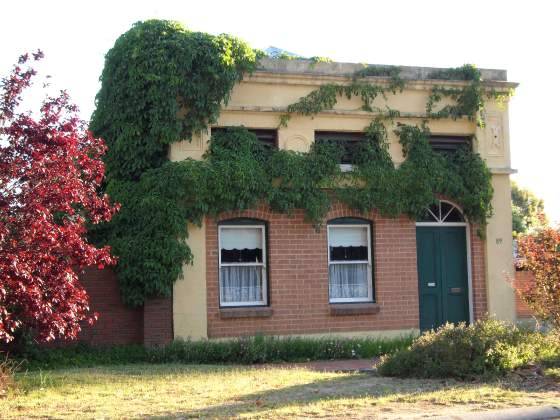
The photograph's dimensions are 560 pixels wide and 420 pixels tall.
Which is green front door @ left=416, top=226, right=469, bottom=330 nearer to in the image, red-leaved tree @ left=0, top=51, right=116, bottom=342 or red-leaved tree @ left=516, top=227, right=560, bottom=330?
red-leaved tree @ left=516, top=227, right=560, bottom=330

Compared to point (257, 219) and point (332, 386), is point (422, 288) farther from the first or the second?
point (332, 386)

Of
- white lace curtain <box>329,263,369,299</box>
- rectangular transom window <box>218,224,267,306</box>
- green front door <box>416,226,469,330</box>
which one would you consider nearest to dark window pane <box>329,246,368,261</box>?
white lace curtain <box>329,263,369,299</box>

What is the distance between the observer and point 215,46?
16.0 meters

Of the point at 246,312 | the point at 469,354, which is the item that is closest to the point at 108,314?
the point at 246,312

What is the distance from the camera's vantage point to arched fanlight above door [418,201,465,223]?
719 inches

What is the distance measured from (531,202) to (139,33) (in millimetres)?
39322

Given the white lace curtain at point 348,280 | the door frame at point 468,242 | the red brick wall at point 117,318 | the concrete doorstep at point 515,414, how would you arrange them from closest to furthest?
→ the concrete doorstep at point 515,414 → the red brick wall at point 117,318 → the white lace curtain at point 348,280 → the door frame at point 468,242

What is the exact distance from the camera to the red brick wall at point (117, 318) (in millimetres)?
15719

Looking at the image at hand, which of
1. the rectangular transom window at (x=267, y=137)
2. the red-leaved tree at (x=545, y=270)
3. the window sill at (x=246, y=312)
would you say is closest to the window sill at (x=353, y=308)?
the window sill at (x=246, y=312)

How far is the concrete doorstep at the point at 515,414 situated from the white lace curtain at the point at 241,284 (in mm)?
8105

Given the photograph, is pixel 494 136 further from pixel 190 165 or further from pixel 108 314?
pixel 108 314

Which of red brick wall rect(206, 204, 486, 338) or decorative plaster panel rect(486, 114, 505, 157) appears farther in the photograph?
decorative plaster panel rect(486, 114, 505, 157)

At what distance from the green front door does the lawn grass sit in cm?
582

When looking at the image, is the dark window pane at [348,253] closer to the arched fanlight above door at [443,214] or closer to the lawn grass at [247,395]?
the arched fanlight above door at [443,214]
